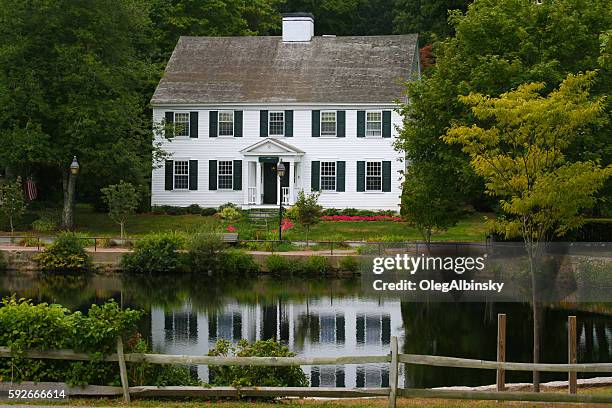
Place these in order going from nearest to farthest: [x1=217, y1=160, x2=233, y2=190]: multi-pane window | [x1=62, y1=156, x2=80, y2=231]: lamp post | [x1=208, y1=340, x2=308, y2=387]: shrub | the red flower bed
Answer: [x1=208, y1=340, x2=308, y2=387]: shrub → [x1=62, y1=156, x2=80, y2=231]: lamp post → the red flower bed → [x1=217, y1=160, x2=233, y2=190]: multi-pane window

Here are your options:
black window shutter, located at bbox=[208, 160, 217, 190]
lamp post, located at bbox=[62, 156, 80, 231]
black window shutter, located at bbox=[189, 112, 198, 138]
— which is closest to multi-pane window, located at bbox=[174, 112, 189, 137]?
black window shutter, located at bbox=[189, 112, 198, 138]

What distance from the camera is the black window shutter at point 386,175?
43.8 metres

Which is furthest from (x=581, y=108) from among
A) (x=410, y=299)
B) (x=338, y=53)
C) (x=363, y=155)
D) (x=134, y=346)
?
(x=338, y=53)

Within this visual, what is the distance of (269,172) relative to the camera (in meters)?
45.3

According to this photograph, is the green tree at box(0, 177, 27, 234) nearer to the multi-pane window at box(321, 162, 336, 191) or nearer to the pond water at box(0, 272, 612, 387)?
the pond water at box(0, 272, 612, 387)

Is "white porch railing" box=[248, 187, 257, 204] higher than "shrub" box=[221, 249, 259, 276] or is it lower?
higher

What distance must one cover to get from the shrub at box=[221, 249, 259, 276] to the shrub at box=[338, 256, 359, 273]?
2832 mm

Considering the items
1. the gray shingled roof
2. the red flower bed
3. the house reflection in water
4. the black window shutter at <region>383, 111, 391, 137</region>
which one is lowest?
the house reflection in water

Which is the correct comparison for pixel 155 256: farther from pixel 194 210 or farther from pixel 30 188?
pixel 30 188

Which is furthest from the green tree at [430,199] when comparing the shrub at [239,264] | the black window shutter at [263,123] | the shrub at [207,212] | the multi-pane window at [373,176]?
the shrub at [207,212]

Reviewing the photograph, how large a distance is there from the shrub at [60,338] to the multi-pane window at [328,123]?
32.3 m

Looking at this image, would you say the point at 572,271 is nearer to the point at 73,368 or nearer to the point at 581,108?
the point at 581,108

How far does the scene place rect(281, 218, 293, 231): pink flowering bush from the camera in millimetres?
39297

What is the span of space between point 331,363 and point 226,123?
111ft
